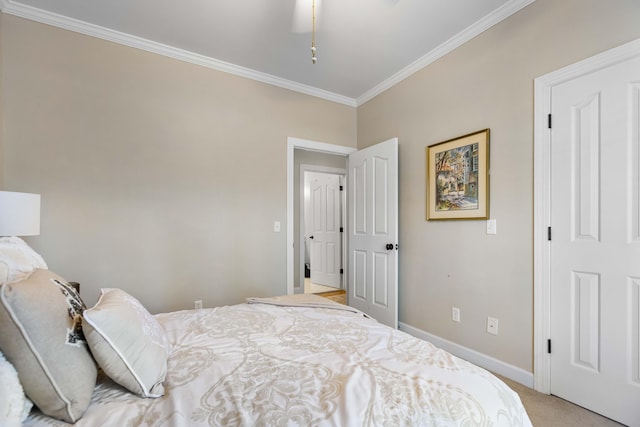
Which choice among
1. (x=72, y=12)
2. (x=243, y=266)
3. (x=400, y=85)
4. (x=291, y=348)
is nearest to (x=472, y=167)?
(x=400, y=85)

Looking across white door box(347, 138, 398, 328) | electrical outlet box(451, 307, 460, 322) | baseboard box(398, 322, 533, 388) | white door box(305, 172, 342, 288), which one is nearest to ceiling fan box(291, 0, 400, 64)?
white door box(347, 138, 398, 328)

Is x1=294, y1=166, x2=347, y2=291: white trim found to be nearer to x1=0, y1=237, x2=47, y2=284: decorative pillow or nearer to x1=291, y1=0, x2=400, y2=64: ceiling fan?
x1=291, y1=0, x2=400, y2=64: ceiling fan

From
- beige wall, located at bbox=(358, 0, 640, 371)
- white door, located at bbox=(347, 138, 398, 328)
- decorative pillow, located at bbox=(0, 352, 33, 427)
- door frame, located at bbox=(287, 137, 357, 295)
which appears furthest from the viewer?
door frame, located at bbox=(287, 137, 357, 295)

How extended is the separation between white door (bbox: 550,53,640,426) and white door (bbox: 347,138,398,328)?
1.35 meters

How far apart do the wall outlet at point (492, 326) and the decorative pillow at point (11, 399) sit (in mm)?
2608

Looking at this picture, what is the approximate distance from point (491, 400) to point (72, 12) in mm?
3470

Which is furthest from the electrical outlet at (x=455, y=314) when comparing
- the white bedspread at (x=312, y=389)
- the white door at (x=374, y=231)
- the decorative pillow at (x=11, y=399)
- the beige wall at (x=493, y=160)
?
the decorative pillow at (x=11, y=399)

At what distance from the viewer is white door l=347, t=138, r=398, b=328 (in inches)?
119

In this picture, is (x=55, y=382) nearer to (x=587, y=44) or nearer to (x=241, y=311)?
(x=241, y=311)

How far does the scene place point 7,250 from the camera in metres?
0.99

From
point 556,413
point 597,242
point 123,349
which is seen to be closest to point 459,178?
point 597,242

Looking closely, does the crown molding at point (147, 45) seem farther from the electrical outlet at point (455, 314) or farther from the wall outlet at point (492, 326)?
the wall outlet at point (492, 326)

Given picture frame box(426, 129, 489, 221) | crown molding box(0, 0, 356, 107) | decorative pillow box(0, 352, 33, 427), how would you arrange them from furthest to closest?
picture frame box(426, 129, 489, 221), crown molding box(0, 0, 356, 107), decorative pillow box(0, 352, 33, 427)

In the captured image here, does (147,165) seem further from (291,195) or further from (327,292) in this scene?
(327,292)
